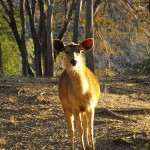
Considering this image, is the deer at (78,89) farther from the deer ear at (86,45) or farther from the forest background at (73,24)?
the forest background at (73,24)

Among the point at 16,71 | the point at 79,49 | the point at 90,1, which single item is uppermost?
the point at 90,1

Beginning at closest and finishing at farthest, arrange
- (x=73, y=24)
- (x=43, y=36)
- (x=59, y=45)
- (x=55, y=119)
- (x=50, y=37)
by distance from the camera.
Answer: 1. (x=59, y=45)
2. (x=55, y=119)
3. (x=50, y=37)
4. (x=73, y=24)
5. (x=43, y=36)

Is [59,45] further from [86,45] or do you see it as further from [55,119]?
[55,119]

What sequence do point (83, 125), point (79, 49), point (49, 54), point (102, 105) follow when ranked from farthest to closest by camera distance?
point (49, 54) → point (102, 105) → point (83, 125) → point (79, 49)

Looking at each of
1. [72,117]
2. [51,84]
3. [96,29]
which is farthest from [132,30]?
[72,117]

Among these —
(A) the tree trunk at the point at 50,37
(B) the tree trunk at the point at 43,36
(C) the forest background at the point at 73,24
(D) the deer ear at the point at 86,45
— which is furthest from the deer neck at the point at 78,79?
(B) the tree trunk at the point at 43,36

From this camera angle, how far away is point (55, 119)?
35.2 feet

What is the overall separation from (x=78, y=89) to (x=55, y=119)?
3.00 m

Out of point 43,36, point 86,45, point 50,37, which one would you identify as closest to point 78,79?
point 86,45

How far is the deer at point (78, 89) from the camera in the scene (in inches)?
307

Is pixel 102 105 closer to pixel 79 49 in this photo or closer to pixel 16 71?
pixel 79 49

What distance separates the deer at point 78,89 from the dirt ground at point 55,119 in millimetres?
736

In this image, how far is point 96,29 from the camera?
2280cm

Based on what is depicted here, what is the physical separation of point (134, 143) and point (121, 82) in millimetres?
7910
